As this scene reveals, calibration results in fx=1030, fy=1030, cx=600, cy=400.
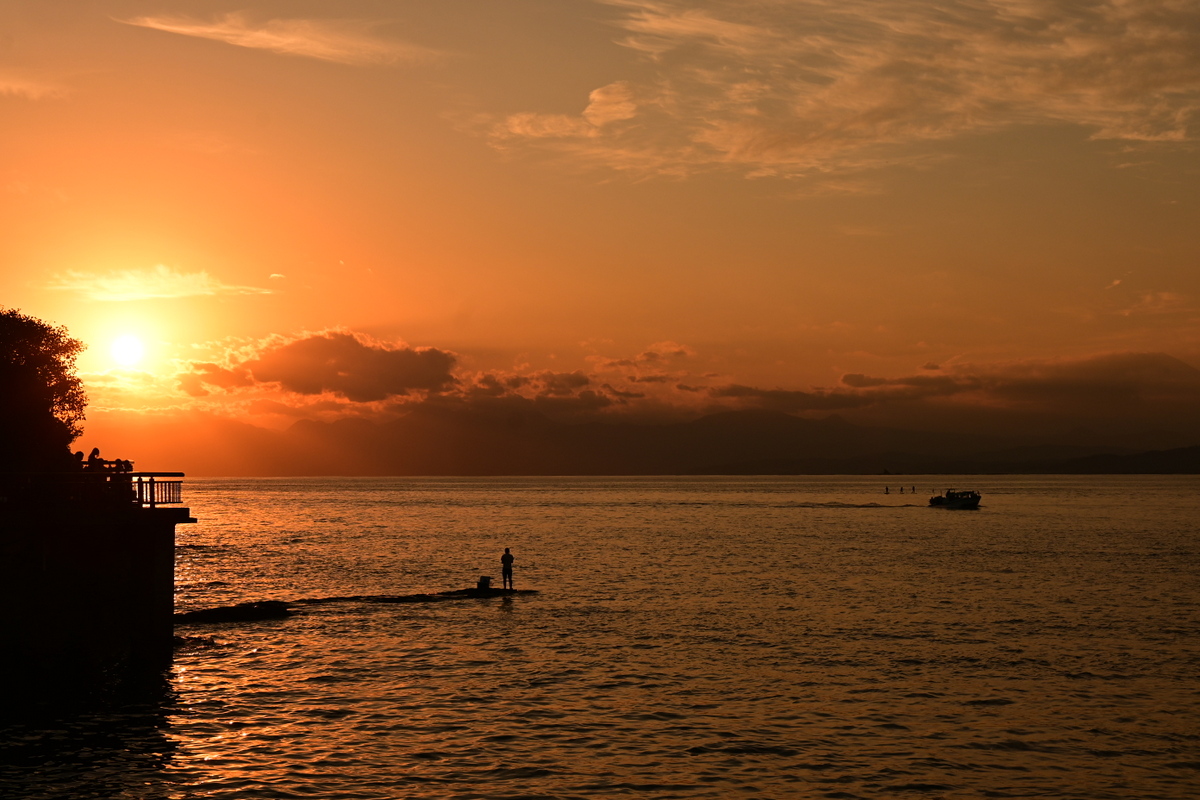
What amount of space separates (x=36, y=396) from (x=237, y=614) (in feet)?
93.3

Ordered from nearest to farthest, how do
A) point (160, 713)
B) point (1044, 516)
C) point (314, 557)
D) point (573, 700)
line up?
1. point (160, 713)
2. point (573, 700)
3. point (314, 557)
4. point (1044, 516)

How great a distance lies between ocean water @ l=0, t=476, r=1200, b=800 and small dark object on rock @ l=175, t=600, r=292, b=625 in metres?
1.16

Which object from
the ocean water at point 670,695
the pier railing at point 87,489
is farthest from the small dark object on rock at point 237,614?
the pier railing at point 87,489

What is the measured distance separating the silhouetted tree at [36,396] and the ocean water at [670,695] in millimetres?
12896

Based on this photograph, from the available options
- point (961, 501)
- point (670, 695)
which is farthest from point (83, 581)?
point (961, 501)

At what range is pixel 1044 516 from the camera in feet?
534

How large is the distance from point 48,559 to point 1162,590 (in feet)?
200

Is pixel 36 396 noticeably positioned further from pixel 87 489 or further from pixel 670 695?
pixel 670 695

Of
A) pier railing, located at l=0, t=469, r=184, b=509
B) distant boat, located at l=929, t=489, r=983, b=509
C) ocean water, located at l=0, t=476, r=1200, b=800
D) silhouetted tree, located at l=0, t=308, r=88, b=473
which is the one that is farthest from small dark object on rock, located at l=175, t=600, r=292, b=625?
distant boat, located at l=929, t=489, r=983, b=509

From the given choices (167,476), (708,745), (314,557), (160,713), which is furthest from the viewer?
(314,557)

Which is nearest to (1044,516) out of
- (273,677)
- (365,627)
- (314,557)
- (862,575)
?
(862,575)

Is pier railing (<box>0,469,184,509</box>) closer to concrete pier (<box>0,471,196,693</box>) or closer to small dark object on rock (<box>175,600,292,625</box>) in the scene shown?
concrete pier (<box>0,471,196,693</box>)

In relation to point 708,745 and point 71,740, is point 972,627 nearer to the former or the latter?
point 708,745

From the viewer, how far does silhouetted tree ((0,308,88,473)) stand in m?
60.9
